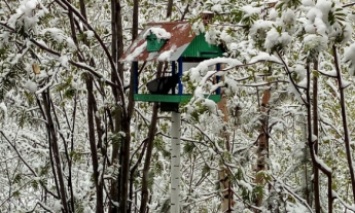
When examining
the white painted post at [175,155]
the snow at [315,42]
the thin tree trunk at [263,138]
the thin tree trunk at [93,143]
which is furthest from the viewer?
the thin tree trunk at [263,138]

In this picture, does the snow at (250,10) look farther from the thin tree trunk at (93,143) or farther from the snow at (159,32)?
the thin tree trunk at (93,143)

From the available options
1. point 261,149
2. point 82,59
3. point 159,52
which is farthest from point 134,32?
point 261,149

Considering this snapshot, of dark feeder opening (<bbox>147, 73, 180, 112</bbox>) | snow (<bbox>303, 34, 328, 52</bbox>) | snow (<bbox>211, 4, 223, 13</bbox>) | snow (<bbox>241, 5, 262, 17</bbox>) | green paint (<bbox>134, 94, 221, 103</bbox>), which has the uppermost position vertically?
snow (<bbox>211, 4, 223, 13</bbox>)

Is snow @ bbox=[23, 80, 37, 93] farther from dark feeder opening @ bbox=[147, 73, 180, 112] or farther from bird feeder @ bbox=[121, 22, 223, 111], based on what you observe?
dark feeder opening @ bbox=[147, 73, 180, 112]

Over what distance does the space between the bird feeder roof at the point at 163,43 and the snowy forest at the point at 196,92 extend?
0.06 ft

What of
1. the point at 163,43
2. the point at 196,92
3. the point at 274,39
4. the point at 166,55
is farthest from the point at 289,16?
the point at 163,43

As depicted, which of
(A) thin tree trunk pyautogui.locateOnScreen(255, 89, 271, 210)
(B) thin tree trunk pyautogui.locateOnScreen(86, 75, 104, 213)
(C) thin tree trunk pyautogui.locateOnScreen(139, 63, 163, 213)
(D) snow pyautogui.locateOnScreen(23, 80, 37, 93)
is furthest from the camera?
(A) thin tree trunk pyautogui.locateOnScreen(255, 89, 271, 210)

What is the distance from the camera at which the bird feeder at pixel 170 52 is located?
246 centimetres

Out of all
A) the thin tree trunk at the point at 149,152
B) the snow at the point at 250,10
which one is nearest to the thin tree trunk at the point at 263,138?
the thin tree trunk at the point at 149,152

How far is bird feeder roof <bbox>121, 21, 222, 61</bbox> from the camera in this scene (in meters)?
2.42

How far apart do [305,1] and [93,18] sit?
243cm

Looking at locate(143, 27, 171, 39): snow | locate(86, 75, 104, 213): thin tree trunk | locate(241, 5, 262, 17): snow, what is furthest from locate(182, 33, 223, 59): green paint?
locate(86, 75, 104, 213): thin tree trunk

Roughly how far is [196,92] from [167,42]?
0.45 metres

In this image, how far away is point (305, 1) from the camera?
1.96m
